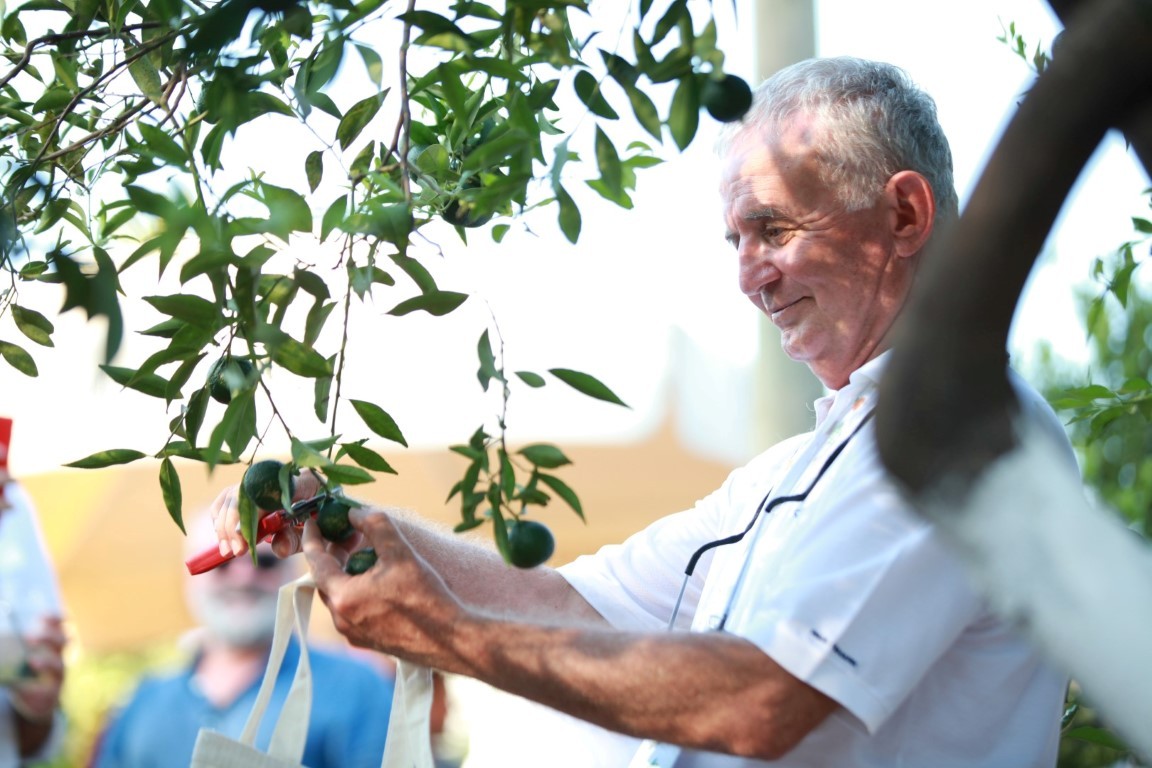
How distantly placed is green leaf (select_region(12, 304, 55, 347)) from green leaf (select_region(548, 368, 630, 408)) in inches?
32.4

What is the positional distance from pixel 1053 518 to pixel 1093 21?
0.32 metres

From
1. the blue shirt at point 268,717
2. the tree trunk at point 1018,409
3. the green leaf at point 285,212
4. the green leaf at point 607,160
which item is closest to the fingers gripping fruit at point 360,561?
the green leaf at point 285,212

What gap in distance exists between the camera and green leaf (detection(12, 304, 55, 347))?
1878mm

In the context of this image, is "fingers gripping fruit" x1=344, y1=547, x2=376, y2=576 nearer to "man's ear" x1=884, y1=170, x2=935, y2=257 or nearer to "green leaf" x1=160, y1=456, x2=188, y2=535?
"green leaf" x1=160, y1=456, x2=188, y2=535

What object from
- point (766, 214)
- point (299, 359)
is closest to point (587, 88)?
point (299, 359)

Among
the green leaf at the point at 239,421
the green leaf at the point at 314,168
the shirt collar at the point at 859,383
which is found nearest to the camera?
the green leaf at the point at 239,421

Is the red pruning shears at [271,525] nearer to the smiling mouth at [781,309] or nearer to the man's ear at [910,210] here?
the smiling mouth at [781,309]

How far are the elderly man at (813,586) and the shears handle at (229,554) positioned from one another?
0.16 ft

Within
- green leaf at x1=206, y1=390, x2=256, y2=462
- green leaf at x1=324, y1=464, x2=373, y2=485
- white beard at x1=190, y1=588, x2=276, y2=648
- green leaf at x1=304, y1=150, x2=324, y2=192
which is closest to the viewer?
green leaf at x1=206, y1=390, x2=256, y2=462

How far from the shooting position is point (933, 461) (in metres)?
0.84

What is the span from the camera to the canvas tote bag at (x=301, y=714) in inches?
76.1

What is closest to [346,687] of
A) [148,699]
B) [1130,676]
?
[148,699]

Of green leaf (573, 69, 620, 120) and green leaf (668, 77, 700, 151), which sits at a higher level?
green leaf (573, 69, 620, 120)

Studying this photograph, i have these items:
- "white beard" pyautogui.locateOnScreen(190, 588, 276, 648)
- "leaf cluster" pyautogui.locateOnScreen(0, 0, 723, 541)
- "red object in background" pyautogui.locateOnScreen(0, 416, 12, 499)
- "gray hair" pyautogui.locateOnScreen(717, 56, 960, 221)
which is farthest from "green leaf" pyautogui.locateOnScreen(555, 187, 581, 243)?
"white beard" pyautogui.locateOnScreen(190, 588, 276, 648)
